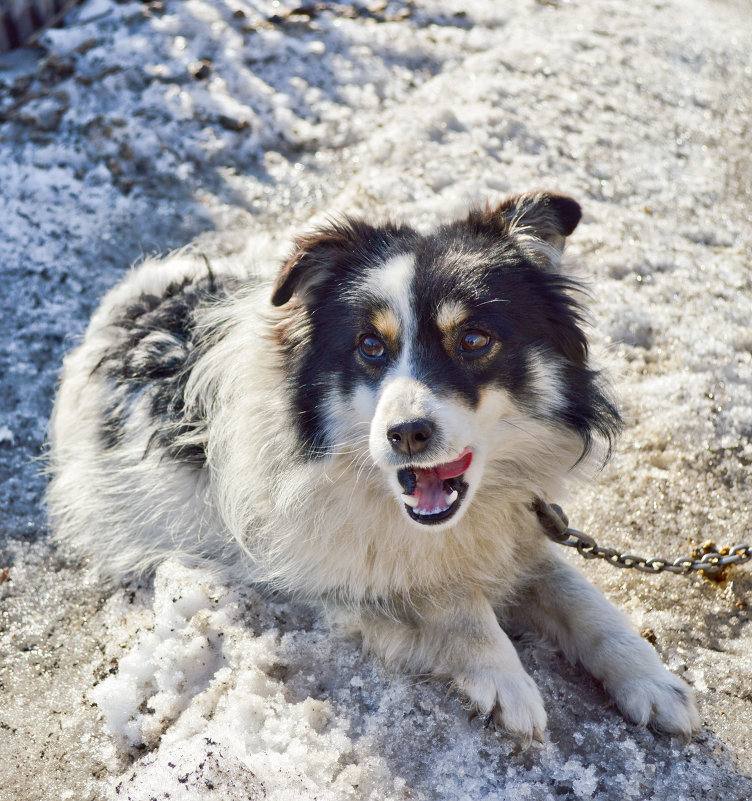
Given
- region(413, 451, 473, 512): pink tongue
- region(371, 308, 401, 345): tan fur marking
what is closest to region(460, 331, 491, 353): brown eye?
region(371, 308, 401, 345): tan fur marking

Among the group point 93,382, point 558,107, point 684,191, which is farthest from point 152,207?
point 684,191

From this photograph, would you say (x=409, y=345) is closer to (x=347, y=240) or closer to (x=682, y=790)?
(x=347, y=240)

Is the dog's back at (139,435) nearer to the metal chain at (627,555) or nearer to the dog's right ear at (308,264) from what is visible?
the dog's right ear at (308,264)

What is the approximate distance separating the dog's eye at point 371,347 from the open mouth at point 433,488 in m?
0.35

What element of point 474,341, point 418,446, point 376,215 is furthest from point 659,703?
point 376,215

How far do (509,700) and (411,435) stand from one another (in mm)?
838

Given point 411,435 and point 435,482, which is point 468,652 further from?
point 411,435

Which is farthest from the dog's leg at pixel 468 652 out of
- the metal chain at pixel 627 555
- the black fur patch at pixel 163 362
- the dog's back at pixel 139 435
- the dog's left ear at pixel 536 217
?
the dog's left ear at pixel 536 217

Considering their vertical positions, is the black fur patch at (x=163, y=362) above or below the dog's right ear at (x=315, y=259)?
below

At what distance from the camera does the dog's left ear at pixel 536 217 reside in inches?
98.4

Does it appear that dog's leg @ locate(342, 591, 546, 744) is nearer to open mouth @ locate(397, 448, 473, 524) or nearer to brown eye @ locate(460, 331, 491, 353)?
open mouth @ locate(397, 448, 473, 524)

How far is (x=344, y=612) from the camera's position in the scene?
2.61 meters

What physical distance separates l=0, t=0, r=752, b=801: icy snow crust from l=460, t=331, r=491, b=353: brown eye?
70cm

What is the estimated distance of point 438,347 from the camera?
2.30m
